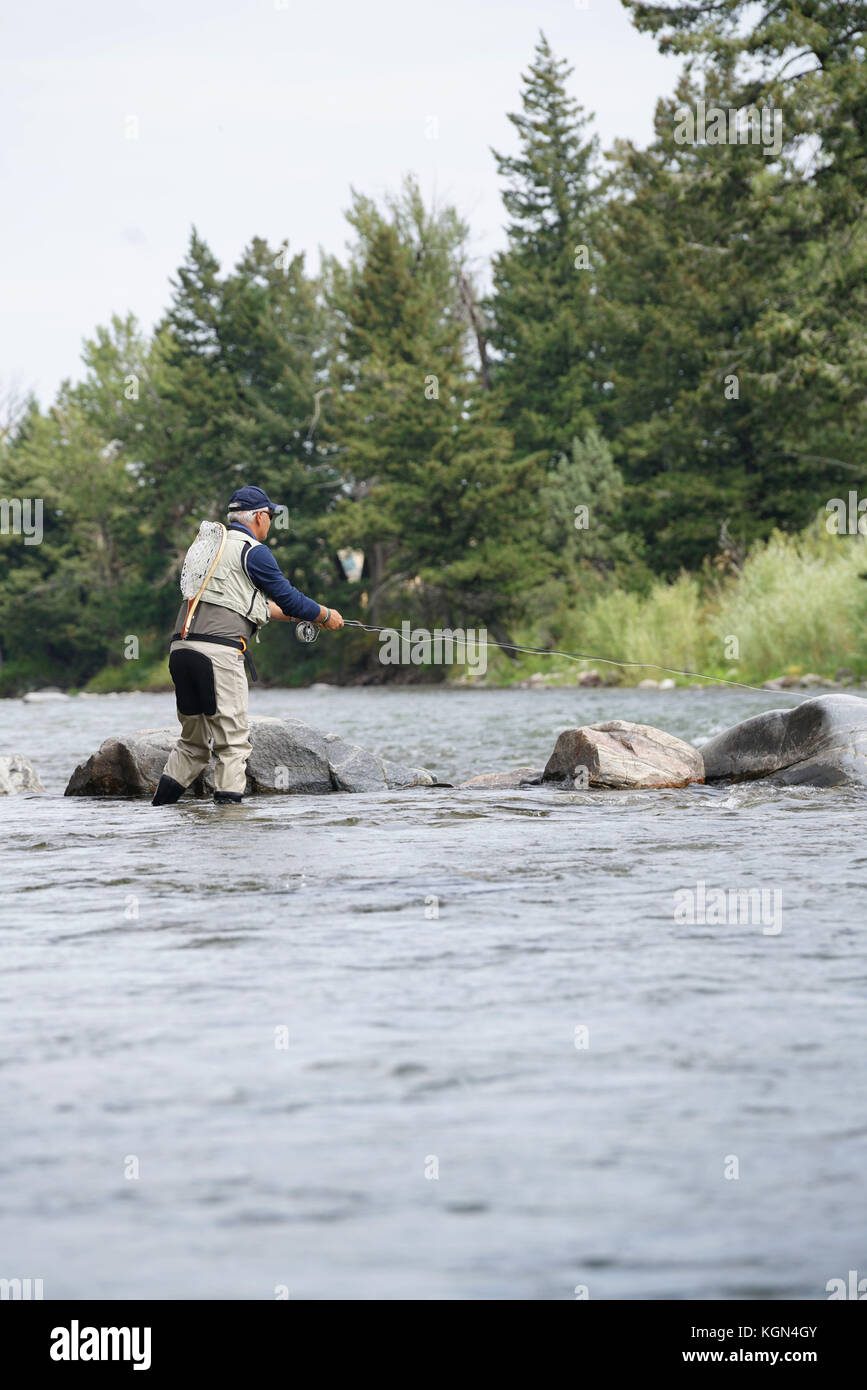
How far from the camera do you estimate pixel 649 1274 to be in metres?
2.83

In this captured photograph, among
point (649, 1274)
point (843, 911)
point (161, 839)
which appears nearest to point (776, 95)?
point (161, 839)

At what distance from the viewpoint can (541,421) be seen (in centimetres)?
5191

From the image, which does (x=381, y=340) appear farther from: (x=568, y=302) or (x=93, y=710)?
(x=93, y=710)

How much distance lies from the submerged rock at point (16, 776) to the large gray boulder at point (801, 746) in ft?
17.5

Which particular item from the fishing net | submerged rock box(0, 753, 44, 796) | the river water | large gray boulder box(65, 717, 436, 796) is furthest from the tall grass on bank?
the river water

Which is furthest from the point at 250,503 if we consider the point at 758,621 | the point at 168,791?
the point at 758,621

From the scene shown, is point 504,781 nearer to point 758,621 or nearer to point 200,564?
point 200,564

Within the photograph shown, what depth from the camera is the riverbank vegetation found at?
94.3ft

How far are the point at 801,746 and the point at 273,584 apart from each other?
4122 millimetres

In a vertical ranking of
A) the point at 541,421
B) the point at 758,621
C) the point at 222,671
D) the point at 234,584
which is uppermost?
the point at 541,421

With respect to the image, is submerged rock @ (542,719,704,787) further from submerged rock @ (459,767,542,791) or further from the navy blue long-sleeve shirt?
the navy blue long-sleeve shirt

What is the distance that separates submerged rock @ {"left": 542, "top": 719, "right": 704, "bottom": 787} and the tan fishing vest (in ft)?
9.03

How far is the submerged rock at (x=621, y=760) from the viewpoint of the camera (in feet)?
39.2
